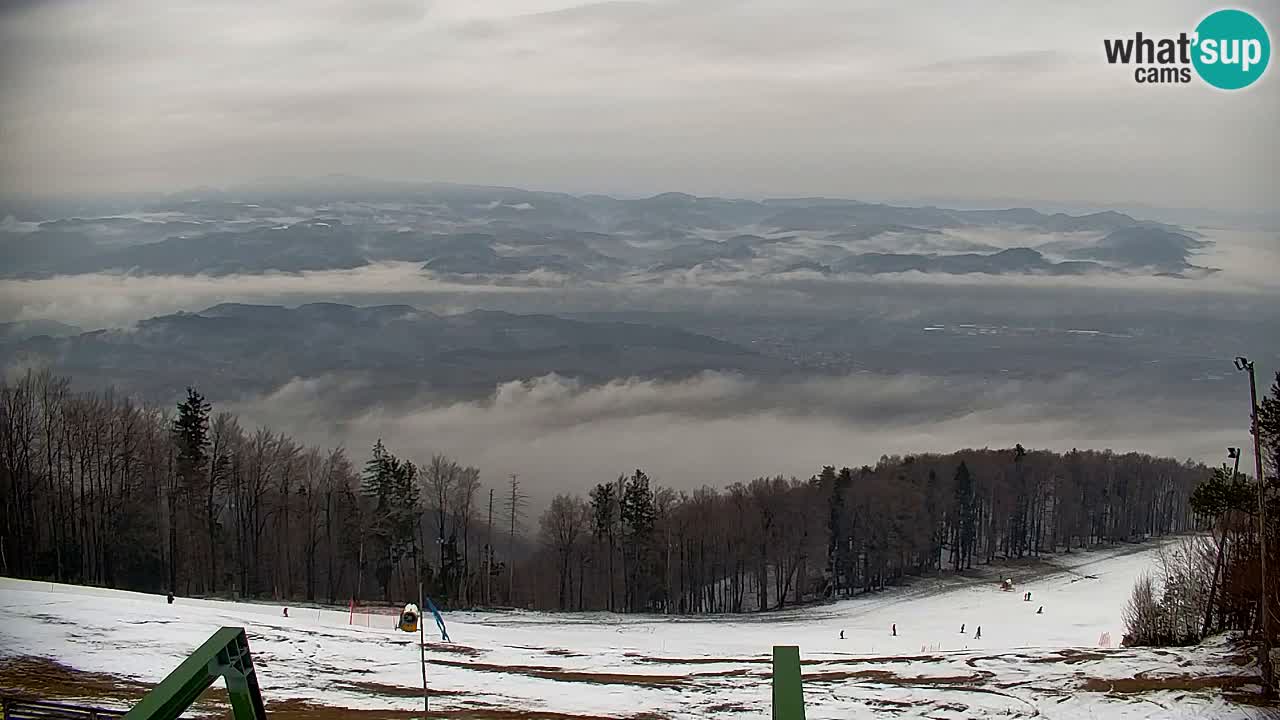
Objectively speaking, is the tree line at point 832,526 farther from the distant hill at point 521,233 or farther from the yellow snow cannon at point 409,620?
the distant hill at point 521,233

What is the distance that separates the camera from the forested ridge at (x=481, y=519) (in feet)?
82.8

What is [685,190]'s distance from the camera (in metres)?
46.9

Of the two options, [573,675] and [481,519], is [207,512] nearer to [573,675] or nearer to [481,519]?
[481,519]

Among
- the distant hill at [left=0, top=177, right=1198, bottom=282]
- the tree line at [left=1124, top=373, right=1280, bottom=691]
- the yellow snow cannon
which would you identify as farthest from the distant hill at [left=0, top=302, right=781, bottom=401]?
the tree line at [left=1124, top=373, right=1280, bottom=691]

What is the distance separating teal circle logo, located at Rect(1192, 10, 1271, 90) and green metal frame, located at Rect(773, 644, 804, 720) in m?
21.5

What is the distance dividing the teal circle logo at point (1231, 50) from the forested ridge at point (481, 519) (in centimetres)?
954

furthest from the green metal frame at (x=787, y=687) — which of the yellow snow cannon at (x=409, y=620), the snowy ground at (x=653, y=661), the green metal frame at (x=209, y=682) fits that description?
the yellow snow cannon at (x=409, y=620)

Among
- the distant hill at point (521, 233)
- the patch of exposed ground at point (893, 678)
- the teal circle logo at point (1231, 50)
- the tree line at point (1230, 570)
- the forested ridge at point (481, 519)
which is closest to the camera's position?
the tree line at point (1230, 570)

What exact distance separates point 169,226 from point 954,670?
38751 mm

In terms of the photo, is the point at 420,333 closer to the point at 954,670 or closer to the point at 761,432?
the point at 761,432

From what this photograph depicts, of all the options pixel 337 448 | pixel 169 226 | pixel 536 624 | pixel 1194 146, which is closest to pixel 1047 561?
pixel 1194 146

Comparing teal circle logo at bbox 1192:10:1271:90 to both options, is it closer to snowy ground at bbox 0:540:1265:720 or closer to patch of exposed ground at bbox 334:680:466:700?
snowy ground at bbox 0:540:1265:720

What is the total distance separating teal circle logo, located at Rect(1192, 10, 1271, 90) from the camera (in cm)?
2053

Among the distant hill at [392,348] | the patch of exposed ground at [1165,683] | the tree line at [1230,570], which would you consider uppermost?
the distant hill at [392,348]
